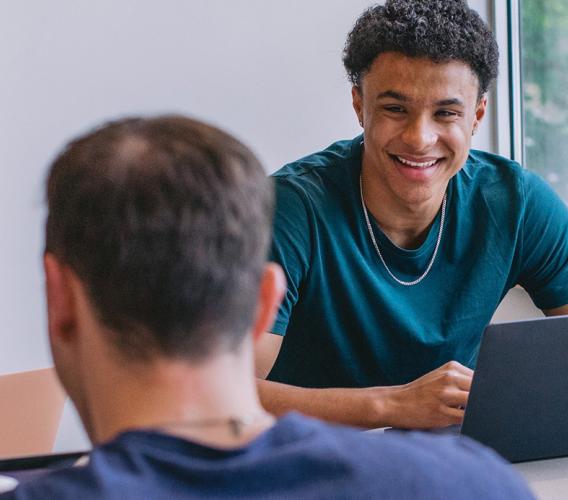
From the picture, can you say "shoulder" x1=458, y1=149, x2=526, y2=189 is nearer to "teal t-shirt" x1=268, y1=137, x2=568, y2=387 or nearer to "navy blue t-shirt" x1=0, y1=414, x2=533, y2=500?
"teal t-shirt" x1=268, y1=137, x2=568, y2=387

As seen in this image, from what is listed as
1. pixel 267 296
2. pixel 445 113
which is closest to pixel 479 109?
pixel 445 113

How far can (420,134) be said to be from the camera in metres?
1.81

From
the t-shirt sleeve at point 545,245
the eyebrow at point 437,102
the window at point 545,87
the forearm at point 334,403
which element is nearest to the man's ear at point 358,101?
the eyebrow at point 437,102

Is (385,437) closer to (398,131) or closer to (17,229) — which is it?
(398,131)

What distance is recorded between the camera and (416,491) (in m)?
0.71

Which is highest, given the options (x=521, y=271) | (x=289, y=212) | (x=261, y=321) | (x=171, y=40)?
(x=171, y=40)

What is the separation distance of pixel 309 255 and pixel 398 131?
0.28 metres

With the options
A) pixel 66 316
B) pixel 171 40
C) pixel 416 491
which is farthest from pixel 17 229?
pixel 416 491

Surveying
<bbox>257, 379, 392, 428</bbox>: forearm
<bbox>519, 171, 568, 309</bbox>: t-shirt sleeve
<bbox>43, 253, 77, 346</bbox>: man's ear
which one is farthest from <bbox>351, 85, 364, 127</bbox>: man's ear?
<bbox>43, 253, 77, 346</bbox>: man's ear

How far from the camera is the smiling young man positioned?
5.93ft

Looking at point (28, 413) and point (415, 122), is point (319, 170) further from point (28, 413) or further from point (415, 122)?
point (28, 413)

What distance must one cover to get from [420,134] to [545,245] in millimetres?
383

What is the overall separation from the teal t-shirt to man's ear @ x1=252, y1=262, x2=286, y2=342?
0.92 meters

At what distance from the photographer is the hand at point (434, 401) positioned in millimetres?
1513
